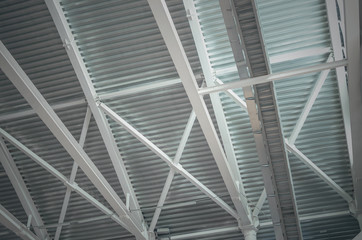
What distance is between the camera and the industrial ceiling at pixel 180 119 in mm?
15750

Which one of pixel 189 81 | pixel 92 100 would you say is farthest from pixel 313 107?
pixel 92 100

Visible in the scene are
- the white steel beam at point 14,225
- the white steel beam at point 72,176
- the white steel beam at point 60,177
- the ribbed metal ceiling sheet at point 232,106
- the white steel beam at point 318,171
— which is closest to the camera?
the ribbed metal ceiling sheet at point 232,106

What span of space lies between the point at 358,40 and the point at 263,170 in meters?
5.93

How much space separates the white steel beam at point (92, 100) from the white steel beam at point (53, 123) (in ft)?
2.51

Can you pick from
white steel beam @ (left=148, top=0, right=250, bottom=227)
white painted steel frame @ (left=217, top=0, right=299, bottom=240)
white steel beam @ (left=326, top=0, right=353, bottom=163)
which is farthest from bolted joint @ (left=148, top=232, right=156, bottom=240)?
white steel beam @ (left=326, top=0, right=353, bottom=163)

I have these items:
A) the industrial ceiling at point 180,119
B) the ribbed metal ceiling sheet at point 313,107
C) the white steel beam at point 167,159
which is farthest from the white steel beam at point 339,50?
the white steel beam at point 167,159

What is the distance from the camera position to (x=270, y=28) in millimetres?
16359

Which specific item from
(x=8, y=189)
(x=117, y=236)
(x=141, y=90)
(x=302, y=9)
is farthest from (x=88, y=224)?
(x=302, y=9)

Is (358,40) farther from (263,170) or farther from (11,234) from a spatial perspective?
(11,234)

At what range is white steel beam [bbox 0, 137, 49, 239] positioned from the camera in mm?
19812

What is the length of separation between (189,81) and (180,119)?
12.4 feet

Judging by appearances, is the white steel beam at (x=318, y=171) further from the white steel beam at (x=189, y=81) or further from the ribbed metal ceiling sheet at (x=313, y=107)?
the white steel beam at (x=189, y=81)

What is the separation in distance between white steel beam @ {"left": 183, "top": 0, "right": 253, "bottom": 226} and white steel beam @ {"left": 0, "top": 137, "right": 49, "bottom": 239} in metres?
8.80

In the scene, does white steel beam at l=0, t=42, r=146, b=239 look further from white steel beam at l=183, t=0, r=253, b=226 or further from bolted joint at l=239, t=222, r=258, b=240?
white steel beam at l=183, t=0, r=253, b=226
